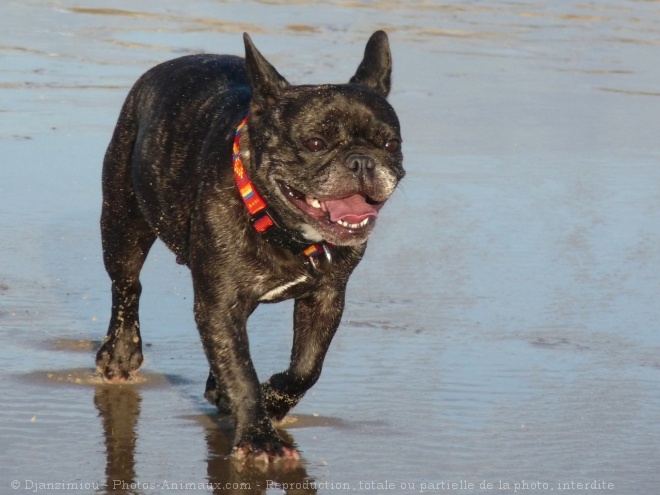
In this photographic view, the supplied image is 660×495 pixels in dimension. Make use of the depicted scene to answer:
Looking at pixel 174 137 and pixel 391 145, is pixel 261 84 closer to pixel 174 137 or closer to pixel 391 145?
pixel 391 145

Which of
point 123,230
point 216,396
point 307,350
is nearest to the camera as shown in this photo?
point 307,350

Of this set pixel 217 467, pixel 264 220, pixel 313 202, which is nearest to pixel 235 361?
pixel 217 467

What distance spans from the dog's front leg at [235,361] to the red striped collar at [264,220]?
0.94ft

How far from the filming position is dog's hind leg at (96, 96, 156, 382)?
6887mm

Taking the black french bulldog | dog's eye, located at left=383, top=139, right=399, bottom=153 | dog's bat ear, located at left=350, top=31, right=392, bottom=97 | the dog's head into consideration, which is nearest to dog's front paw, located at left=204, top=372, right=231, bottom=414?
the black french bulldog

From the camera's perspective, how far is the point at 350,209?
5504mm

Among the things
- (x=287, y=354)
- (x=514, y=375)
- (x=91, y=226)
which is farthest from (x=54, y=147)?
(x=514, y=375)

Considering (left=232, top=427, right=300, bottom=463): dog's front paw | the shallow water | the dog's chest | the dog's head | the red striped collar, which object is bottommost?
the shallow water

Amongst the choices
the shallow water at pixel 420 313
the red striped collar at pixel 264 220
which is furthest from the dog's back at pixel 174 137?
the shallow water at pixel 420 313

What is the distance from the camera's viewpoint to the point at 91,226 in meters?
9.05

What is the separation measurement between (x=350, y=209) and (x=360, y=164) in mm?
224

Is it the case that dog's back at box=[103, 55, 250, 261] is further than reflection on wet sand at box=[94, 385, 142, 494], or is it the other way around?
dog's back at box=[103, 55, 250, 261]

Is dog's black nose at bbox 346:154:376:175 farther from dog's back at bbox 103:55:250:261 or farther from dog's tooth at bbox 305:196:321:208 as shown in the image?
dog's back at bbox 103:55:250:261

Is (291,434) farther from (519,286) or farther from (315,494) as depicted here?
(519,286)
